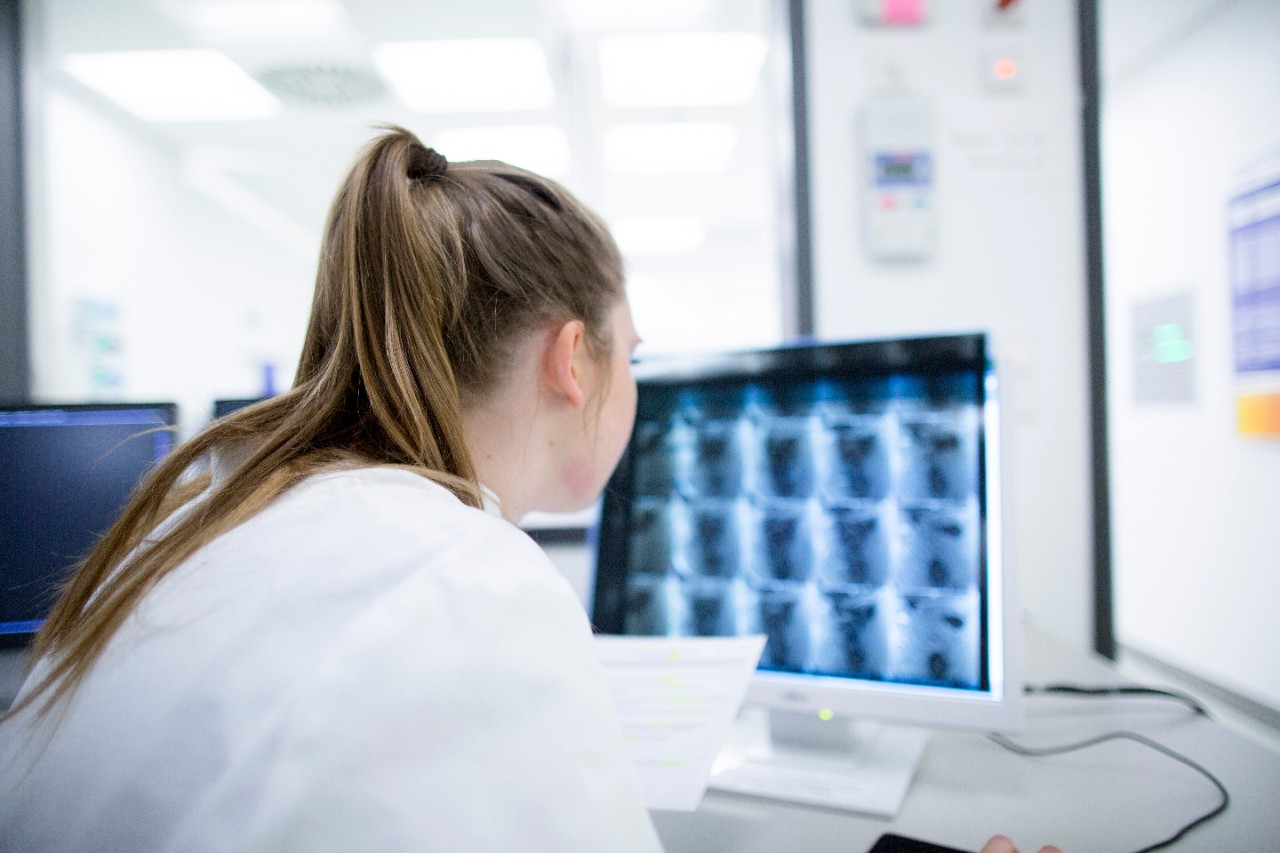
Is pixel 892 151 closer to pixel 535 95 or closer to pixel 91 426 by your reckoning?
pixel 91 426

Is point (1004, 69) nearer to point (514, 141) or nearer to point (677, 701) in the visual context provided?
point (677, 701)

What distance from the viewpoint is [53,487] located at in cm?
82

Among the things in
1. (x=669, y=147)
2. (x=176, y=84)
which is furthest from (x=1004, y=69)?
(x=176, y=84)

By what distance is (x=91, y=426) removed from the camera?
32.5 inches

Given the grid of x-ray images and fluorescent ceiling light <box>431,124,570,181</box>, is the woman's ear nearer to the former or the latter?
the grid of x-ray images

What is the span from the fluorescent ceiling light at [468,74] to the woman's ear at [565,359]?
2.30 metres

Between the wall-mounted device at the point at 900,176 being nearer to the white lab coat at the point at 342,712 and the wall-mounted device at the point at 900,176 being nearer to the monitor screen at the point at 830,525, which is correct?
the monitor screen at the point at 830,525

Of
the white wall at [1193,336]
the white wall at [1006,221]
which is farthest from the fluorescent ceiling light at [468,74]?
the white wall at [1193,336]

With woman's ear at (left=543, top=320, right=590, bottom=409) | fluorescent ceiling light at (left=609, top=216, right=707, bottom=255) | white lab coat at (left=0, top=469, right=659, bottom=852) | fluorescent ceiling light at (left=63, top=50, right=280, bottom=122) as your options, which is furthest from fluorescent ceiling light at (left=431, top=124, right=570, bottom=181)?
white lab coat at (left=0, top=469, right=659, bottom=852)

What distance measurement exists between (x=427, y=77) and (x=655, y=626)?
8.80 feet

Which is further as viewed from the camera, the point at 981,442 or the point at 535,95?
the point at 535,95

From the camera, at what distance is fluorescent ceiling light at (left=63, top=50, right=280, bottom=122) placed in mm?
2592

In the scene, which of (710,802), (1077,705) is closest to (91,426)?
(710,802)

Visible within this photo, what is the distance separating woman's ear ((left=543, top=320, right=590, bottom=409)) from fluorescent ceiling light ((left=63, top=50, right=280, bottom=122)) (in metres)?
2.74
